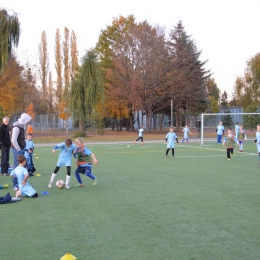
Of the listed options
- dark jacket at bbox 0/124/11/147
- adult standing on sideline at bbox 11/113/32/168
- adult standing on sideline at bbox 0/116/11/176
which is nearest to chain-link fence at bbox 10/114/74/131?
adult standing on sideline at bbox 0/116/11/176

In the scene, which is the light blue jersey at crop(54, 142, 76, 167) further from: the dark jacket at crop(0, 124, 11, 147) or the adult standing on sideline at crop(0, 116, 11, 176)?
the dark jacket at crop(0, 124, 11, 147)

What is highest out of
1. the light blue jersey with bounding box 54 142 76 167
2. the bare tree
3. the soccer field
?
the bare tree

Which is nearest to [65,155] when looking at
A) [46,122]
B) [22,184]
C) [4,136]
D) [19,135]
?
[19,135]

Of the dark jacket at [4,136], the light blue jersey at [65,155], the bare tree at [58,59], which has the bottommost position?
the light blue jersey at [65,155]

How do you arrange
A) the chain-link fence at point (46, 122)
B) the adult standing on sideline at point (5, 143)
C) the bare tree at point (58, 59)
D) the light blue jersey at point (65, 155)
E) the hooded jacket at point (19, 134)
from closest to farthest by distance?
the light blue jersey at point (65, 155), the hooded jacket at point (19, 134), the adult standing on sideline at point (5, 143), the chain-link fence at point (46, 122), the bare tree at point (58, 59)

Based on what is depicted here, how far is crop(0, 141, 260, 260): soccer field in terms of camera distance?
5.61 meters

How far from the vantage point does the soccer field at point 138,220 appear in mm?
5605

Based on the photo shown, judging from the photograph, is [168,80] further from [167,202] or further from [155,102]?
[167,202]

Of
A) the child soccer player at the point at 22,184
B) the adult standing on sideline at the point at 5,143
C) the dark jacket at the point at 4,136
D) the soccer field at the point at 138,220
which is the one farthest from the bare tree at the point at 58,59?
the child soccer player at the point at 22,184

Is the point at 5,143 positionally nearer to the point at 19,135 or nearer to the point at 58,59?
the point at 19,135

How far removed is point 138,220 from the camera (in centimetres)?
729

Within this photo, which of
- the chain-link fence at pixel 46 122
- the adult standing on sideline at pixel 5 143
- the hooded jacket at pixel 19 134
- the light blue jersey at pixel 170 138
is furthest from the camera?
the chain-link fence at pixel 46 122

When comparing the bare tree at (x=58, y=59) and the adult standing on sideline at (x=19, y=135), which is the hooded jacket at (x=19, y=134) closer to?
the adult standing on sideline at (x=19, y=135)

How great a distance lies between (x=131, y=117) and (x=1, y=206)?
4770 cm
